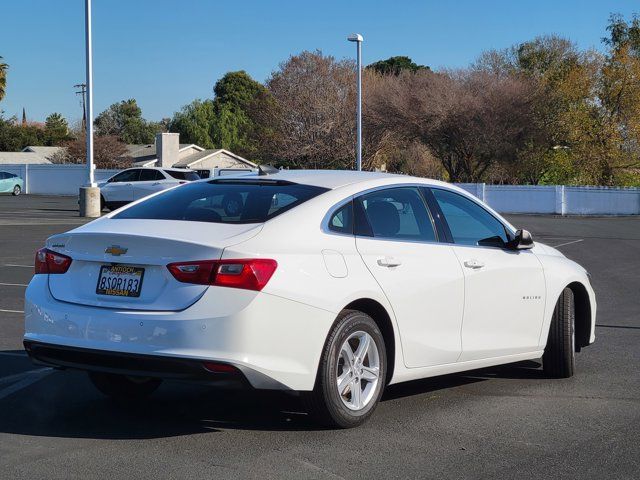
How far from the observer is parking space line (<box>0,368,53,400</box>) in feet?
23.0

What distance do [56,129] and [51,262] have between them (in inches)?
4009

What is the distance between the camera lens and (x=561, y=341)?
7.81 meters

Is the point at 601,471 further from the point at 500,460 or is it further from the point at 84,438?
the point at 84,438

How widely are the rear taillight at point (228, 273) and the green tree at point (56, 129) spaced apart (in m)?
97.9

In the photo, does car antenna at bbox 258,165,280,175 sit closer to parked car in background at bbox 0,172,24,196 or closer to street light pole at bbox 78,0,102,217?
street light pole at bbox 78,0,102,217

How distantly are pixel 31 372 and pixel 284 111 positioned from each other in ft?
185

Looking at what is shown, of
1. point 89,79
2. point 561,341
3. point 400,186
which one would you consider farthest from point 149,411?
point 89,79

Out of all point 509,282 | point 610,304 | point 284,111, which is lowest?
point 610,304

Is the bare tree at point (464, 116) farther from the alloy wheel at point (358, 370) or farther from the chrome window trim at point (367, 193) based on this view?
the alloy wheel at point (358, 370)

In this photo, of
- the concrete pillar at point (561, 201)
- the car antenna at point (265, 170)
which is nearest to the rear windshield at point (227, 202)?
the car antenna at point (265, 170)

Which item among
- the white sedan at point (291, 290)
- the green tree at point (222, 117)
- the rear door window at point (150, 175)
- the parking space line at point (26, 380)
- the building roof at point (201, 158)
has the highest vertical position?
the green tree at point (222, 117)

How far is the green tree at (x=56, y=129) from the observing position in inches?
3927

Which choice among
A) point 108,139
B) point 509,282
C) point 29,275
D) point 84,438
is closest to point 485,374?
point 509,282

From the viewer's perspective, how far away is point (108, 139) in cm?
7419
